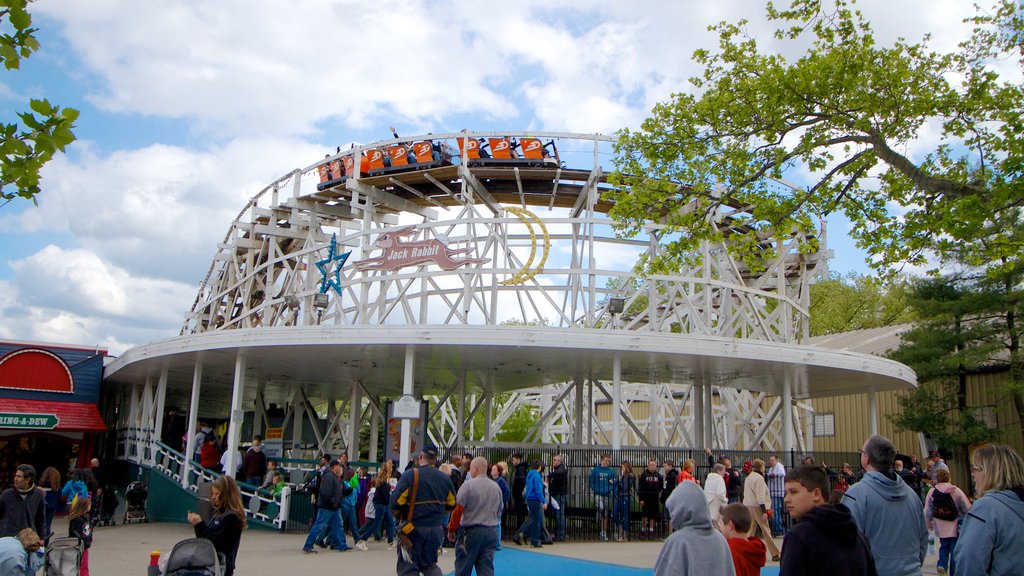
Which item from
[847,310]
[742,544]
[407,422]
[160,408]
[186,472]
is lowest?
[186,472]

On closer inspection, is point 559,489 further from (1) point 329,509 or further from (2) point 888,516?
(2) point 888,516

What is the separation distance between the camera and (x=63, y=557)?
339 inches

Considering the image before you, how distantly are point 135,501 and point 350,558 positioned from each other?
9.00 m

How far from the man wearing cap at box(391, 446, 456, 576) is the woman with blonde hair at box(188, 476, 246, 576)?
6.82 ft

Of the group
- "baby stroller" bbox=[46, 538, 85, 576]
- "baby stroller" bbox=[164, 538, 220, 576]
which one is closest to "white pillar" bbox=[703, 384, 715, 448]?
"baby stroller" bbox=[46, 538, 85, 576]

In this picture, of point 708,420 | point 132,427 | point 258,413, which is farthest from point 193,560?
point 258,413

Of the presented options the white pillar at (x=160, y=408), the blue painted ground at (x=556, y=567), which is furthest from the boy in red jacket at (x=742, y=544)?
the white pillar at (x=160, y=408)

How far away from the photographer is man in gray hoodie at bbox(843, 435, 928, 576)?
16.4ft

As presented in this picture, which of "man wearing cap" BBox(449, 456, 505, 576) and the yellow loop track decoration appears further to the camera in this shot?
the yellow loop track decoration

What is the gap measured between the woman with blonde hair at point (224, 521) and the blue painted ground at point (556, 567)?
5559 millimetres

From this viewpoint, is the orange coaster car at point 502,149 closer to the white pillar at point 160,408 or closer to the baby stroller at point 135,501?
the white pillar at point 160,408

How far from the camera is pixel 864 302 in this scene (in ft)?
173

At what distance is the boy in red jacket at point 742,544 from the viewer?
5172 millimetres

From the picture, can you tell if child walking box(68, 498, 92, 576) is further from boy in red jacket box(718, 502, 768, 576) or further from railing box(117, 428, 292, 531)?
boy in red jacket box(718, 502, 768, 576)
